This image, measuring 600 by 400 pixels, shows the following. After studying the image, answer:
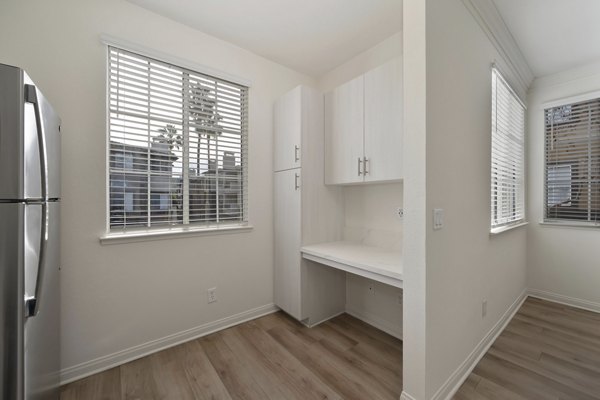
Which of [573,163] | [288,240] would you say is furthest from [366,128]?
[573,163]

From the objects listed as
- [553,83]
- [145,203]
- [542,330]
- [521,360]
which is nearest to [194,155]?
[145,203]

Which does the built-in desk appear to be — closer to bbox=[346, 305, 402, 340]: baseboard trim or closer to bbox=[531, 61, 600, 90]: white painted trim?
bbox=[346, 305, 402, 340]: baseboard trim

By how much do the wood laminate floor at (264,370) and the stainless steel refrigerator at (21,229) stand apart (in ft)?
2.44

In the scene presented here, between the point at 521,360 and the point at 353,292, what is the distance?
135 centimetres

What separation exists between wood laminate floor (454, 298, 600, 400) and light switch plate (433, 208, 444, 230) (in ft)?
3.57

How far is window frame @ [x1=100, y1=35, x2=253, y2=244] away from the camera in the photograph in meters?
1.83

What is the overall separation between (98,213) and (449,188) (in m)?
2.36

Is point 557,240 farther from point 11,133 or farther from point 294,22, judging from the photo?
point 11,133

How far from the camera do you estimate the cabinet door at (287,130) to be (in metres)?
2.38

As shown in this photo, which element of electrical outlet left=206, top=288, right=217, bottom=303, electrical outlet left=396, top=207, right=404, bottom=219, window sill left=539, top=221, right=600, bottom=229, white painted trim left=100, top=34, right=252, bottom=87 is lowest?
electrical outlet left=206, top=288, right=217, bottom=303

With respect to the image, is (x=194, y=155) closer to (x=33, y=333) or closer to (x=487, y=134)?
(x=33, y=333)

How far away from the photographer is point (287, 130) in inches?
98.3

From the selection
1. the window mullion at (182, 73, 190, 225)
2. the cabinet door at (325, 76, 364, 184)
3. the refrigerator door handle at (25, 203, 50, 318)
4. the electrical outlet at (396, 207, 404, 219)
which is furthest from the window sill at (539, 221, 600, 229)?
the refrigerator door handle at (25, 203, 50, 318)

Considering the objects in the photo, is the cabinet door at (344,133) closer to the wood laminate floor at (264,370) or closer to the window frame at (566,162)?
the wood laminate floor at (264,370)
